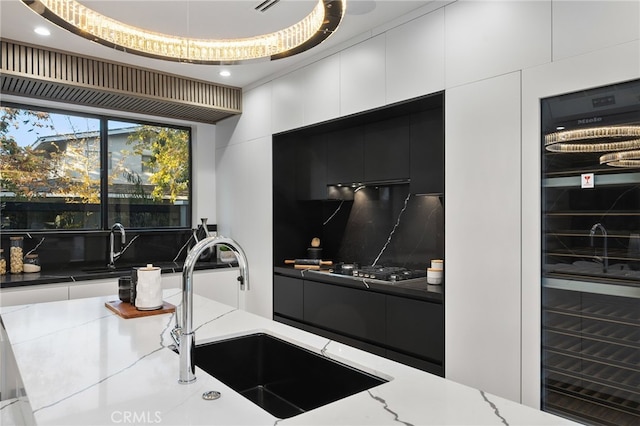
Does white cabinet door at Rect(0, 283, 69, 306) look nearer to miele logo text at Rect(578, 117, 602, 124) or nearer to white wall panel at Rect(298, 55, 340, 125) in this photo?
white wall panel at Rect(298, 55, 340, 125)

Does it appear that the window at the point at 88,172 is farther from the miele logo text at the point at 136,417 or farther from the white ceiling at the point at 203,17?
the miele logo text at the point at 136,417

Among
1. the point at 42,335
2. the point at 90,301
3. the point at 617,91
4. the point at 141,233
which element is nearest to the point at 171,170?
the point at 141,233

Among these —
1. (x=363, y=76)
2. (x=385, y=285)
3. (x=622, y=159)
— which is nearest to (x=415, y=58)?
(x=363, y=76)

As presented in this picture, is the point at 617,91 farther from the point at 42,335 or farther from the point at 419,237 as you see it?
the point at 42,335

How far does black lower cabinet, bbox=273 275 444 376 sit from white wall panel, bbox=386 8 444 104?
1377mm

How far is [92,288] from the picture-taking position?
3.59 metres

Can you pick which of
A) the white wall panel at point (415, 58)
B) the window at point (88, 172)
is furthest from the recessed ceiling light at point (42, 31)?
the white wall panel at point (415, 58)

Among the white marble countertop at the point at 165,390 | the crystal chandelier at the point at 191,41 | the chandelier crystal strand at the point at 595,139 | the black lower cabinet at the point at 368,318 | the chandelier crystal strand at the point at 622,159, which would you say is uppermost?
the crystal chandelier at the point at 191,41

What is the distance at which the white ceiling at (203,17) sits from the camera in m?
2.74

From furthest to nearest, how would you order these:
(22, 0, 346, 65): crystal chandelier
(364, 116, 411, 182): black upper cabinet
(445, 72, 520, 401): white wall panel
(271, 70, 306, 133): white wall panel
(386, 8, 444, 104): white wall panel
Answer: (271, 70, 306, 133): white wall panel → (364, 116, 411, 182): black upper cabinet → (386, 8, 444, 104): white wall panel → (445, 72, 520, 401): white wall panel → (22, 0, 346, 65): crystal chandelier

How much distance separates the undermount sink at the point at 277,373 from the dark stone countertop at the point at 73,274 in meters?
2.33

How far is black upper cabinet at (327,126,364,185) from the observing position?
3656mm

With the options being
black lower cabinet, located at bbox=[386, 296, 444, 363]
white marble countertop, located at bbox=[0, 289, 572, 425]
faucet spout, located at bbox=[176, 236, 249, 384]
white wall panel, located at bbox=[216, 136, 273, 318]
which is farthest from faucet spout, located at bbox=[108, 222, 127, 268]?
faucet spout, located at bbox=[176, 236, 249, 384]

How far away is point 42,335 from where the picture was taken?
1791 millimetres
